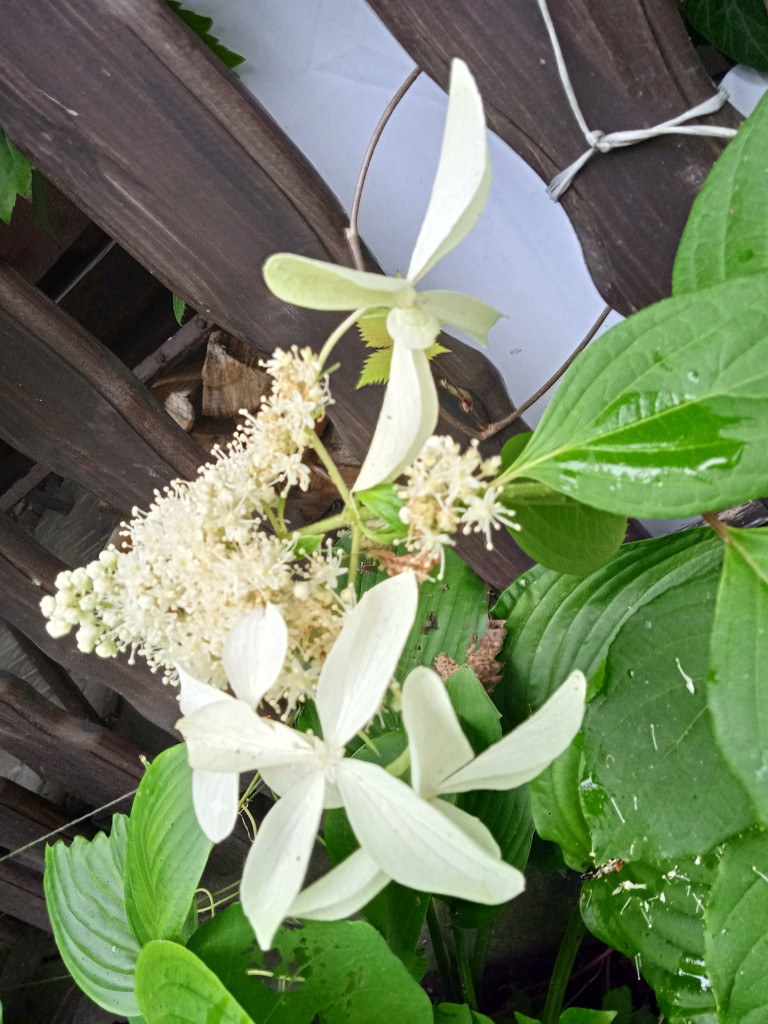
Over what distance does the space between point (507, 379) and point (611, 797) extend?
52 cm

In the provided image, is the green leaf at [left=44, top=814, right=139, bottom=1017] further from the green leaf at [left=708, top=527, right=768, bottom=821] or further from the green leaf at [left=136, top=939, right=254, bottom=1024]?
the green leaf at [left=708, top=527, right=768, bottom=821]

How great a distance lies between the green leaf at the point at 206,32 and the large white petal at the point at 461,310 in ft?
1.56

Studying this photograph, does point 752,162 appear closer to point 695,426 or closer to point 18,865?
point 695,426

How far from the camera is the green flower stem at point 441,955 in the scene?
605 millimetres

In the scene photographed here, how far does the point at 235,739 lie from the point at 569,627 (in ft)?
1.03

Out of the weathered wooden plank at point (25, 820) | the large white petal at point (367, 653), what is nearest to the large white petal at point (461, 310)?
the large white petal at point (367, 653)

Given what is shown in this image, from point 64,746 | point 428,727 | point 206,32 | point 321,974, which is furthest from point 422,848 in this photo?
point 64,746

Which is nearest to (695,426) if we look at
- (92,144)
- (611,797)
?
(611,797)

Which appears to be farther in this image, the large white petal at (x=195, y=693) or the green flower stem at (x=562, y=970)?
the green flower stem at (x=562, y=970)

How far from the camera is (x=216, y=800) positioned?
299mm

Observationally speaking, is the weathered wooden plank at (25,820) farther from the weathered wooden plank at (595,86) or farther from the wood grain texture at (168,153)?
the weathered wooden plank at (595,86)

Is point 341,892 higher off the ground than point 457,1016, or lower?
higher

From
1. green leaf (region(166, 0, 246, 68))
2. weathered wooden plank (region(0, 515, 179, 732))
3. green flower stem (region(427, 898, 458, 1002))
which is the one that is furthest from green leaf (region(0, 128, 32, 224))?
green flower stem (region(427, 898, 458, 1002))

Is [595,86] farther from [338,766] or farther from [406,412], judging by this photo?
[338,766]
